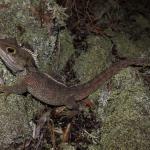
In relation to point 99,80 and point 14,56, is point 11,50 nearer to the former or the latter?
point 14,56

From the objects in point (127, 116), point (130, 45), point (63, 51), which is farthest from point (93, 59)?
point (127, 116)

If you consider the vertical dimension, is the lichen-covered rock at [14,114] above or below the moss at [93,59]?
below

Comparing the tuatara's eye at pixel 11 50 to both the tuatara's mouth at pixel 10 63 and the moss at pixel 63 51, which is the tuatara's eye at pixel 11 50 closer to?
the tuatara's mouth at pixel 10 63

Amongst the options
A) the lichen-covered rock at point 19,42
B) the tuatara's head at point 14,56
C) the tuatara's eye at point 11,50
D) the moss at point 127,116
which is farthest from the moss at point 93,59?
the tuatara's eye at point 11,50

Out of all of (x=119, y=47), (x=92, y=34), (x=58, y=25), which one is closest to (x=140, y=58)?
(x=119, y=47)

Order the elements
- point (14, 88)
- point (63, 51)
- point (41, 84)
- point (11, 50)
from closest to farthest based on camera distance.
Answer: point (11, 50) < point (14, 88) < point (41, 84) < point (63, 51)

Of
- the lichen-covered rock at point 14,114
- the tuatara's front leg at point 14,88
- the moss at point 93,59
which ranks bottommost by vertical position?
the lichen-covered rock at point 14,114

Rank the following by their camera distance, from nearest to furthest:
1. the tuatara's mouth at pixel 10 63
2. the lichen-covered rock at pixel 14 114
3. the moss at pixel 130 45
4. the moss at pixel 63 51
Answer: the lichen-covered rock at pixel 14 114
the tuatara's mouth at pixel 10 63
the moss at pixel 63 51
the moss at pixel 130 45
